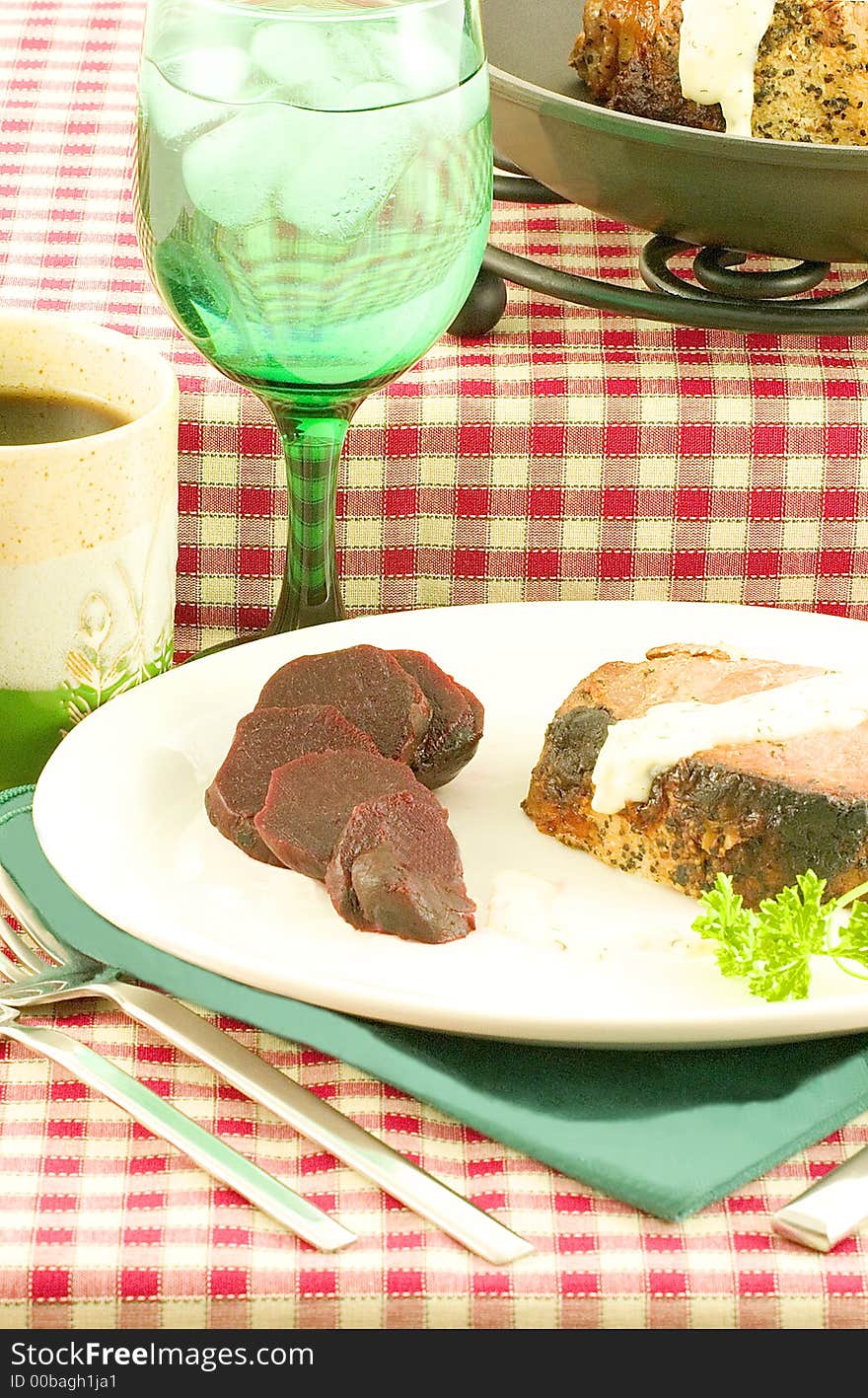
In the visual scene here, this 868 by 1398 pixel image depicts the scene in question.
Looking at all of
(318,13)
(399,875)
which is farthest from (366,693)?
(318,13)

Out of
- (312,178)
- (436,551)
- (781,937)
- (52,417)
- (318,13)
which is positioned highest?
(318,13)

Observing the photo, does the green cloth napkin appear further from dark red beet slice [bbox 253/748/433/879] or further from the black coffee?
the black coffee

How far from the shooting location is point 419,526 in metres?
1.44

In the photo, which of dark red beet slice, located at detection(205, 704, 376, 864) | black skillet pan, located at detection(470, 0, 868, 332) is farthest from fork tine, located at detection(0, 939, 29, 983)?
black skillet pan, located at detection(470, 0, 868, 332)

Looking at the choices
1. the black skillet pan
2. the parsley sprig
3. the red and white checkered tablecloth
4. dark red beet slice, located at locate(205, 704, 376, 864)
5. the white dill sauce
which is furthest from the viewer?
the white dill sauce

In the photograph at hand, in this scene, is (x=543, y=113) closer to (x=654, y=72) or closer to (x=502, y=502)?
(x=654, y=72)

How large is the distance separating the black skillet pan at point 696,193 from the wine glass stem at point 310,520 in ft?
0.88

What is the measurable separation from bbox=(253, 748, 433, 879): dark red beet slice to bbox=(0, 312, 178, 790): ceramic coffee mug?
0.22m

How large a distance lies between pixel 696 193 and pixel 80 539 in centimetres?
50

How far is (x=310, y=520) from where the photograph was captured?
4.37 ft

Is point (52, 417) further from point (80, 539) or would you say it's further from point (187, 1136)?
point (187, 1136)

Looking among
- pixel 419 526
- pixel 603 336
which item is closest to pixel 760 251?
pixel 603 336

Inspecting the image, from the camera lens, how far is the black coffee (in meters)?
1.27

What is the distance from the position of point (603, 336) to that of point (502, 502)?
176 millimetres
